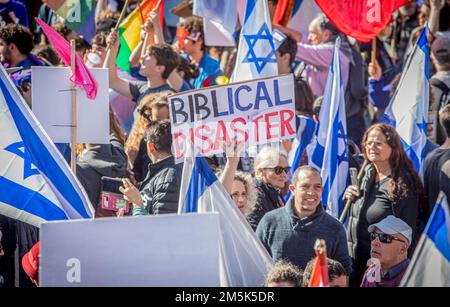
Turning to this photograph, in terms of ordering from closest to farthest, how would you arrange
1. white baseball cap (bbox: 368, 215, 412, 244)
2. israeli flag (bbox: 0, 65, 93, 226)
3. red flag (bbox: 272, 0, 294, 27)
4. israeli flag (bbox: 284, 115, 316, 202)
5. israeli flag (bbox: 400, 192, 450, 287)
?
israeli flag (bbox: 400, 192, 450, 287) → israeli flag (bbox: 0, 65, 93, 226) → white baseball cap (bbox: 368, 215, 412, 244) → israeli flag (bbox: 284, 115, 316, 202) → red flag (bbox: 272, 0, 294, 27)

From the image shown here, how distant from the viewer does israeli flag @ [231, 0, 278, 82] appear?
8.36m

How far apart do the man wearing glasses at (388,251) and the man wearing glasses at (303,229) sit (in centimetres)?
21

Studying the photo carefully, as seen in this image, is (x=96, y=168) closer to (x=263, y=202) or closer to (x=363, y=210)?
(x=263, y=202)

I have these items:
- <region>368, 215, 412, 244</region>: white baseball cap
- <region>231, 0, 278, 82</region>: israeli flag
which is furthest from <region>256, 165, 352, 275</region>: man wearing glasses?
<region>231, 0, 278, 82</region>: israeli flag

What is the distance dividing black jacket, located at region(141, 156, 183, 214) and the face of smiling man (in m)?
0.93

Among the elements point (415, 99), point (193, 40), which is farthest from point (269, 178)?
point (193, 40)

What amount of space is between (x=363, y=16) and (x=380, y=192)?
222 cm

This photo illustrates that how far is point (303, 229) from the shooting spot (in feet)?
21.8

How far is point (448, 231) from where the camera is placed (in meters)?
5.00

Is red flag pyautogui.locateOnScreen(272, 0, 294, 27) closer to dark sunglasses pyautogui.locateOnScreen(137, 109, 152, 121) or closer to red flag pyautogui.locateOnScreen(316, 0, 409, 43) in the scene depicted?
red flag pyautogui.locateOnScreen(316, 0, 409, 43)

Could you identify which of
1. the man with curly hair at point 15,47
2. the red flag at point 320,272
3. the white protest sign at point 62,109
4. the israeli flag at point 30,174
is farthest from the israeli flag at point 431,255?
the man with curly hair at point 15,47

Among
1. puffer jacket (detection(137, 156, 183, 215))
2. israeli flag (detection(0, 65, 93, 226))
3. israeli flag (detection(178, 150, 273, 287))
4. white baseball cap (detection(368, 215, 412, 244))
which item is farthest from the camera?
puffer jacket (detection(137, 156, 183, 215))

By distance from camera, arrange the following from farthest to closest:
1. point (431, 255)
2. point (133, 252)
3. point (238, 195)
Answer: point (238, 195), point (133, 252), point (431, 255)

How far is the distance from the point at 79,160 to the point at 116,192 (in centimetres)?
59
